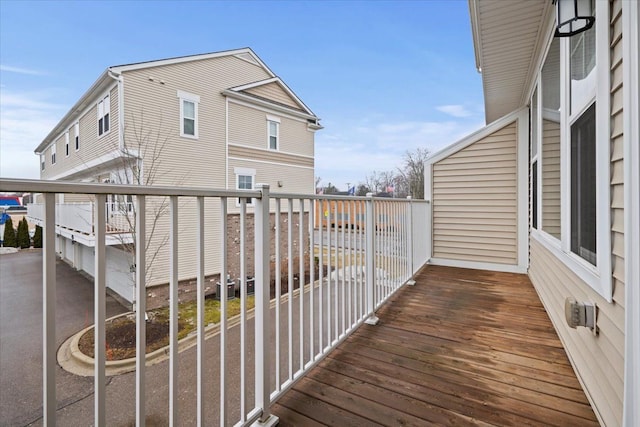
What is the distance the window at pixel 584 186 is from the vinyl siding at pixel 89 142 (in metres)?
8.98

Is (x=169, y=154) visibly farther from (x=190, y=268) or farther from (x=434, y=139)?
(x=434, y=139)

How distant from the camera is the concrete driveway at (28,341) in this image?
334cm

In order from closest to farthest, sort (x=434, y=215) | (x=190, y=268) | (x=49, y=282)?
1. (x=49, y=282)
2. (x=434, y=215)
3. (x=190, y=268)

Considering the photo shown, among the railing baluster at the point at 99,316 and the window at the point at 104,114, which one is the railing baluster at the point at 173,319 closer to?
the railing baluster at the point at 99,316

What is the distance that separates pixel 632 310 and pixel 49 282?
188cm

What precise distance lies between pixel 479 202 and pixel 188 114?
7.84 m

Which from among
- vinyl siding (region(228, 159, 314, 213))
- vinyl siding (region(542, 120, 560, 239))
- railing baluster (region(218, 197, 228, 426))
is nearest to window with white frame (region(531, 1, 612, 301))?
vinyl siding (region(542, 120, 560, 239))

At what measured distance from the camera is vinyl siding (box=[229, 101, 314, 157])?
32.6 feet

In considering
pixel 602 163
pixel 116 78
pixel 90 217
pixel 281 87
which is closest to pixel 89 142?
pixel 116 78

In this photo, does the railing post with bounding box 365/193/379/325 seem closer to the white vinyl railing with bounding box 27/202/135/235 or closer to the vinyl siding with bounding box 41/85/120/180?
the white vinyl railing with bounding box 27/202/135/235

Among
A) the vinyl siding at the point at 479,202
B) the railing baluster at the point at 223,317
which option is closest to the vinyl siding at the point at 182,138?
the vinyl siding at the point at 479,202

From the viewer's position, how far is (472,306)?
10.7 feet

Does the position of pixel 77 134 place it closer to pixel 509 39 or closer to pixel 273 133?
pixel 273 133

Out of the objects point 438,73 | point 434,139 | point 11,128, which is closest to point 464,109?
point 434,139
